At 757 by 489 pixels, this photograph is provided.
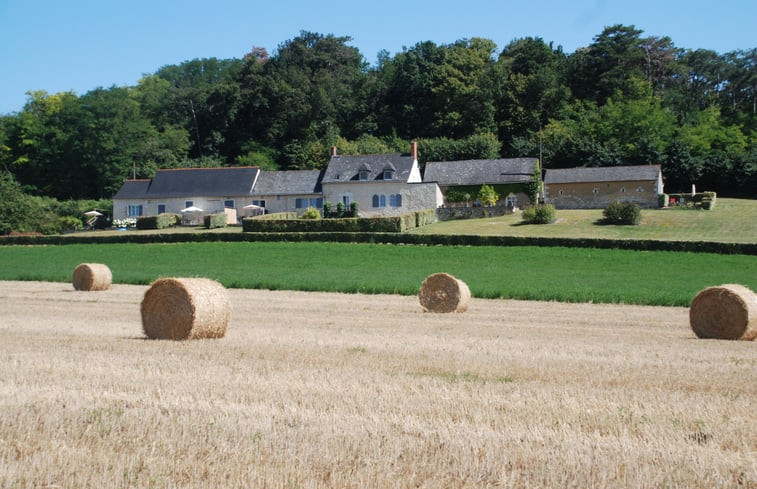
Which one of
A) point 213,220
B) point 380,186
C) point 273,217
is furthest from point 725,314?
point 380,186

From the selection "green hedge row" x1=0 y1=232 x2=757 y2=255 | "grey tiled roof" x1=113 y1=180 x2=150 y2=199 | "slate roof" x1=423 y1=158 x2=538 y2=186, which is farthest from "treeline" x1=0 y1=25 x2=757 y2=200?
"green hedge row" x1=0 y1=232 x2=757 y2=255

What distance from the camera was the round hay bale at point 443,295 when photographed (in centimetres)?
2138

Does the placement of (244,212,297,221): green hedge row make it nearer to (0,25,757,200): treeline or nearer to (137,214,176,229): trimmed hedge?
(137,214,176,229): trimmed hedge

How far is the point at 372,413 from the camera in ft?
24.0

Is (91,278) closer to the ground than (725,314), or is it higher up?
higher up

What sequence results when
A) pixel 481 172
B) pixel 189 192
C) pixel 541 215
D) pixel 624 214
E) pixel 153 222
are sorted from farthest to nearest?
pixel 189 192
pixel 481 172
pixel 153 222
pixel 541 215
pixel 624 214

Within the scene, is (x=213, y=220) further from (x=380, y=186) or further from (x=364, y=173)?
(x=380, y=186)

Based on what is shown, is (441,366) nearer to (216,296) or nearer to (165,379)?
Answer: (165,379)

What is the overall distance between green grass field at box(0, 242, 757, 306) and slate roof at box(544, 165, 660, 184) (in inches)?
1084

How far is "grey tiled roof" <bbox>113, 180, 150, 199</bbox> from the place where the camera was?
7205 cm

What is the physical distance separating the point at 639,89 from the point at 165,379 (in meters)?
90.5

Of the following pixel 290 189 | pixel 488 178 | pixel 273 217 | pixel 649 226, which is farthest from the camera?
pixel 290 189

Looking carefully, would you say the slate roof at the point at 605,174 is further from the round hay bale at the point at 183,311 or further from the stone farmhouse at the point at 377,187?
the round hay bale at the point at 183,311

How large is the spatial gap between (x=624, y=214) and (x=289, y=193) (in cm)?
3124
